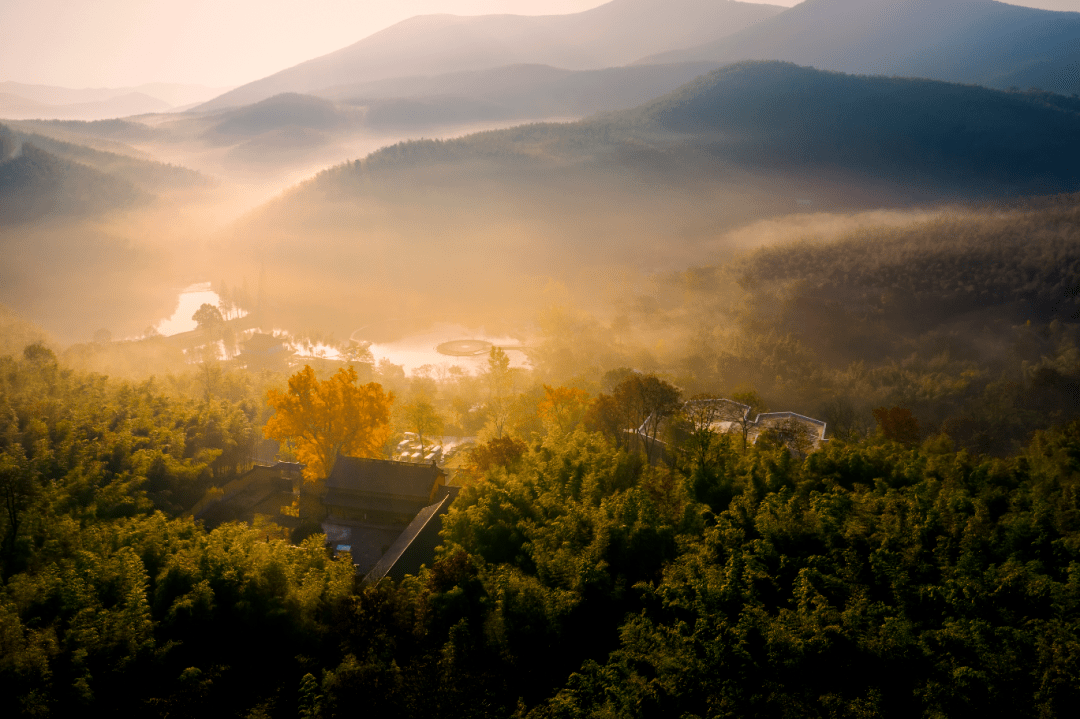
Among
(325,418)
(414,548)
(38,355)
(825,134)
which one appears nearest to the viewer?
(414,548)

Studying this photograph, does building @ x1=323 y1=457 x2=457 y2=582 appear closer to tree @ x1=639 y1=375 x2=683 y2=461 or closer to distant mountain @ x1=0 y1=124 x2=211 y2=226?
tree @ x1=639 y1=375 x2=683 y2=461

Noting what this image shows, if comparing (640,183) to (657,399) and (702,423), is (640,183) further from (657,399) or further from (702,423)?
(657,399)

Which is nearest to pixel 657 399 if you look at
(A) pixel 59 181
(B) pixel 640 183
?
(B) pixel 640 183

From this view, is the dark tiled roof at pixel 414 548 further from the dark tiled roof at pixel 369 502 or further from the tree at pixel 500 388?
the tree at pixel 500 388

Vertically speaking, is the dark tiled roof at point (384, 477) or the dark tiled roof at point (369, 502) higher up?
the dark tiled roof at point (384, 477)

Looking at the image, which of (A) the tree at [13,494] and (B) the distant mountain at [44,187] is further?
(B) the distant mountain at [44,187]

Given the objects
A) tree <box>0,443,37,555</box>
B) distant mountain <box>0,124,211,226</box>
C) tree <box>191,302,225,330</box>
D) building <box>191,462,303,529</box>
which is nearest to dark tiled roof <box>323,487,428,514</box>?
building <box>191,462,303,529</box>

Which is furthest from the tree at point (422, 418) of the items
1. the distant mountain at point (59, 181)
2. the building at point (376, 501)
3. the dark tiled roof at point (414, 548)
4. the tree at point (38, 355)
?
the distant mountain at point (59, 181)
